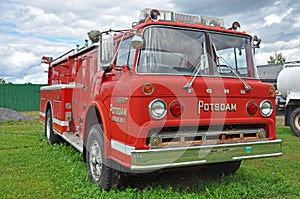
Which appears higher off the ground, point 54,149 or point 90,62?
point 90,62

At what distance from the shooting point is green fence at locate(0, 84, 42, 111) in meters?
23.7

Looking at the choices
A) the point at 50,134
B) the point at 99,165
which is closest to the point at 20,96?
the point at 50,134

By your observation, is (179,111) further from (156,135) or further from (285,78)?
(285,78)

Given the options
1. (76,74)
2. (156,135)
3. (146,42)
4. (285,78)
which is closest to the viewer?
(156,135)

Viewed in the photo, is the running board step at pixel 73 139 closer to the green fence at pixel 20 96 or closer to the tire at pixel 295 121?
the tire at pixel 295 121

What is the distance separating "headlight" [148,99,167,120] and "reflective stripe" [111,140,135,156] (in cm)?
46

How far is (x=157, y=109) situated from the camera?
3.96m

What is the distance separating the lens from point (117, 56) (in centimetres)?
492

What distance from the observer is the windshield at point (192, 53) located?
174 inches

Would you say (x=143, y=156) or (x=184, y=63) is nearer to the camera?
(x=143, y=156)

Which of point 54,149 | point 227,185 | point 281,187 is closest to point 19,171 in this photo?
point 54,149

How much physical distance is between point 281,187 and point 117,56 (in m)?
3.10

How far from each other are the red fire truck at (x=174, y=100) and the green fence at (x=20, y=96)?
20.4m

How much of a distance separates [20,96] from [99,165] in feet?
70.2
